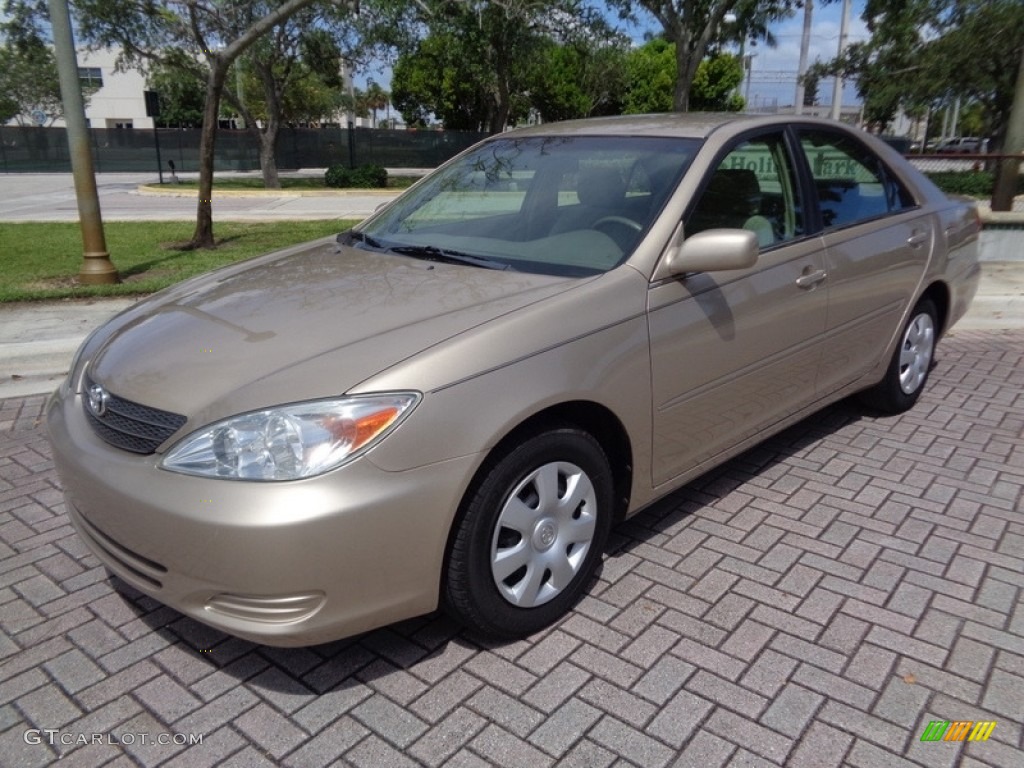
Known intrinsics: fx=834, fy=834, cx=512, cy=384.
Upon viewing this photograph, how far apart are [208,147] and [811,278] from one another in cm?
907

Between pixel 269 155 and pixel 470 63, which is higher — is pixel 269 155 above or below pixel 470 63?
below

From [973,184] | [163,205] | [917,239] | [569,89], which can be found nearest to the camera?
[917,239]

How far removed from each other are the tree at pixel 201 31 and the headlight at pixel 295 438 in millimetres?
8174

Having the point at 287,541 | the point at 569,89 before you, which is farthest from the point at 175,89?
the point at 287,541

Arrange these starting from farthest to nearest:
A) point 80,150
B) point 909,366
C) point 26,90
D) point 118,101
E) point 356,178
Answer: point 118,101
point 26,90
point 356,178
point 80,150
point 909,366

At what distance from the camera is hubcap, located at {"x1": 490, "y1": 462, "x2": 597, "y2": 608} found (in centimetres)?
264

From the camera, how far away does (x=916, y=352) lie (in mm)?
4871

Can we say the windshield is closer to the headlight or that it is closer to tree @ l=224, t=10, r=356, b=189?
the headlight

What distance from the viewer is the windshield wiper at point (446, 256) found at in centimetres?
317

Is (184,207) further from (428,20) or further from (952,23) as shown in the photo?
(952,23)

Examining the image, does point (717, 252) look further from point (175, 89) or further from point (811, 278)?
point (175, 89)

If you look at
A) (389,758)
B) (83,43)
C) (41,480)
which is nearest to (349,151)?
(83,43)

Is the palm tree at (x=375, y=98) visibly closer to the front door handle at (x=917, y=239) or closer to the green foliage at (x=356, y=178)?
the green foliage at (x=356, y=178)

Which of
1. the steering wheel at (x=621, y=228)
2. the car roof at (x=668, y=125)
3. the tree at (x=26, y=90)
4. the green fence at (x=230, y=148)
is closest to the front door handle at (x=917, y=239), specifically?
the car roof at (x=668, y=125)
